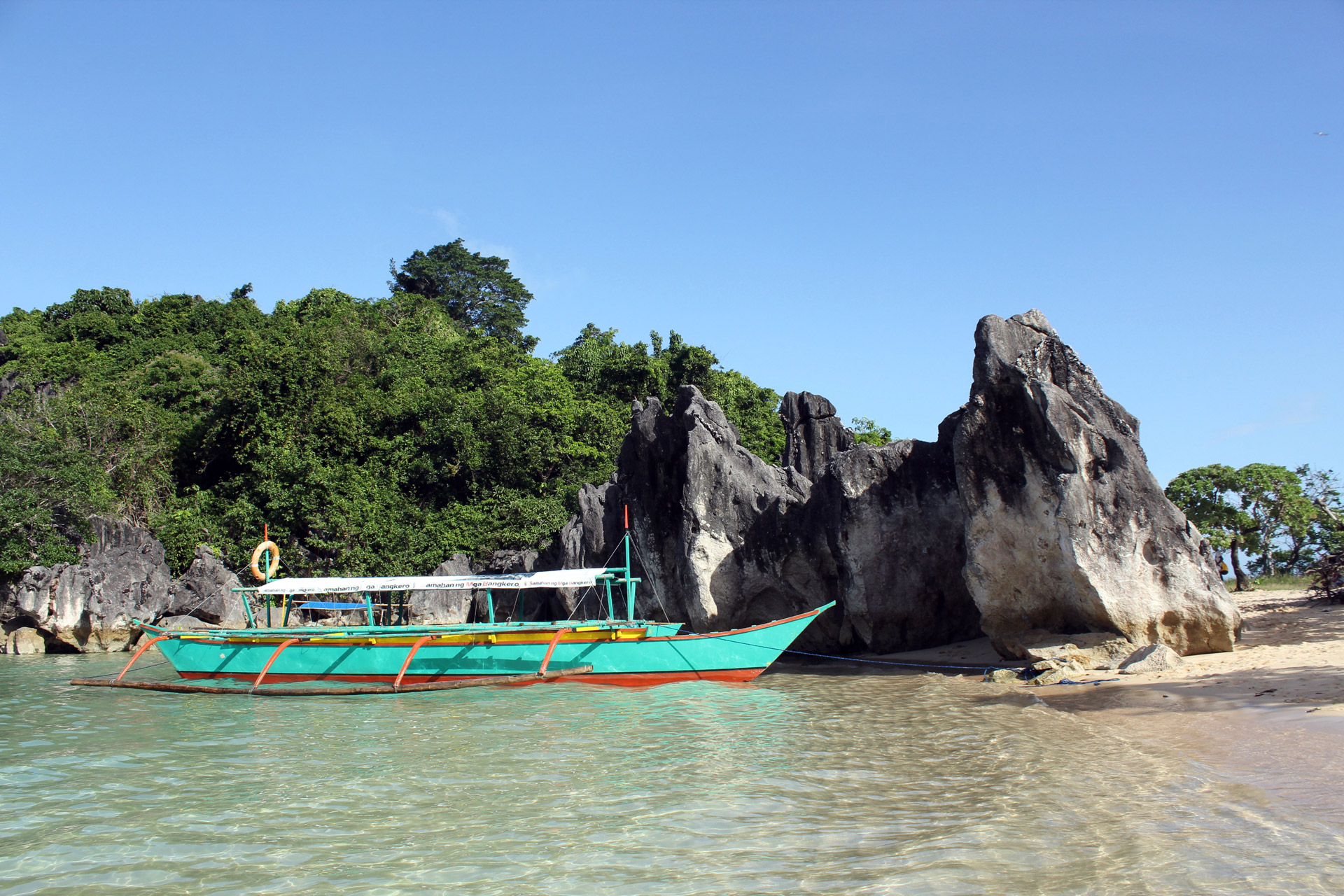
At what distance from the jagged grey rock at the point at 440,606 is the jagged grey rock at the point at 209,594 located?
491cm

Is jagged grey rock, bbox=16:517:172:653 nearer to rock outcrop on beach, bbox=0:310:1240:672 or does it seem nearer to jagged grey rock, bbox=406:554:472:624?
rock outcrop on beach, bbox=0:310:1240:672

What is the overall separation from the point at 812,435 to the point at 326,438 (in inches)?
Result: 678

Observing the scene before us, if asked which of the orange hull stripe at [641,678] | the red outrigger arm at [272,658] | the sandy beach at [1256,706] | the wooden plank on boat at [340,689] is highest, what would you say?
the red outrigger arm at [272,658]

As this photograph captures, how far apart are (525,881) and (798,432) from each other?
18.4 m

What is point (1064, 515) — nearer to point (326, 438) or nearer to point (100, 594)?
point (100, 594)

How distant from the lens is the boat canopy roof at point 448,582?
1636 cm

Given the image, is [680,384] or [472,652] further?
[680,384]

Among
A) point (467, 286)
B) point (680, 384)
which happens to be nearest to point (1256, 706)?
point (680, 384)

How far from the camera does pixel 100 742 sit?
34.6ft

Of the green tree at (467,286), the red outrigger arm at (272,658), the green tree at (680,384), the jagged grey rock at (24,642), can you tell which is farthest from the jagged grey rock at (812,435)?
the green tree at (467,286)

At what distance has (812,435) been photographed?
23.1m

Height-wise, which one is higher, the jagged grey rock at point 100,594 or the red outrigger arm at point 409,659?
the jagged grey rock at point 100,594

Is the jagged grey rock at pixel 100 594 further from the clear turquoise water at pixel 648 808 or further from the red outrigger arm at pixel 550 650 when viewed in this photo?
the red outrigger arm at pixel 550 650

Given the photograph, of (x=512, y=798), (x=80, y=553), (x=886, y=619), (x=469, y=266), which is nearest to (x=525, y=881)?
(x=512, y=798)
